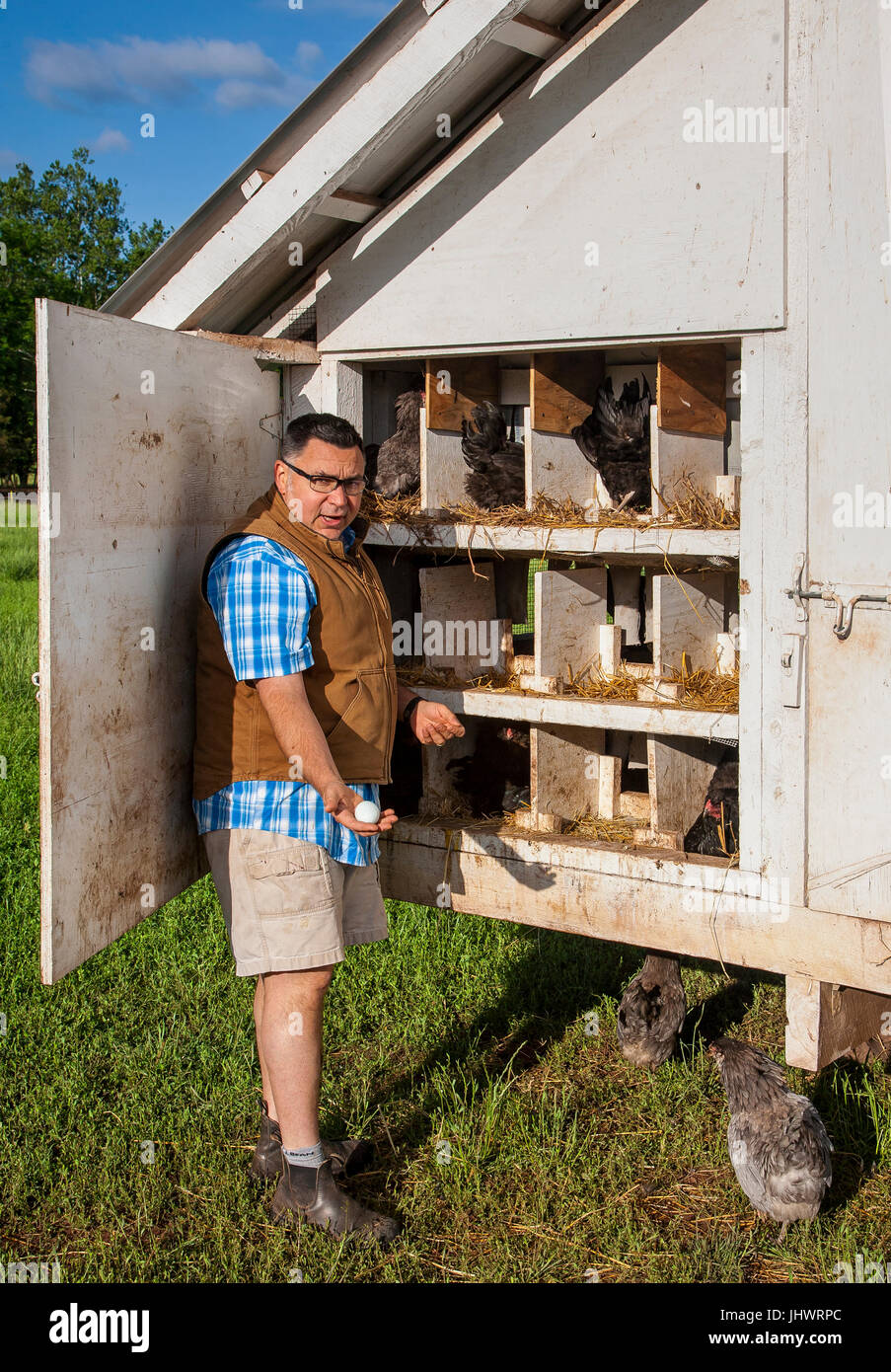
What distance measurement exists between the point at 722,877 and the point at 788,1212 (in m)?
0.95

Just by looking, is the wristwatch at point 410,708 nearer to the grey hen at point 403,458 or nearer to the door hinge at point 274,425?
the grey hen at point 403,458

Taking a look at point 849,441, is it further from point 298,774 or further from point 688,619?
point 298,774

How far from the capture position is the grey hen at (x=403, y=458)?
13.5ft

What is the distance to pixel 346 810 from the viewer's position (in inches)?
119

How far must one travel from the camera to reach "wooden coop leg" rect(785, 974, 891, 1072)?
3.26 meters

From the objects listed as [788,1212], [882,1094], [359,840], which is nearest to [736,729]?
[359,840]

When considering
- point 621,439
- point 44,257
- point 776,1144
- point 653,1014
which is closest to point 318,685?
point 621,439

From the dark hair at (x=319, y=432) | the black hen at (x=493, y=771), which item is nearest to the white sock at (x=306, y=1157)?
the black hen at (x=493, y=771)

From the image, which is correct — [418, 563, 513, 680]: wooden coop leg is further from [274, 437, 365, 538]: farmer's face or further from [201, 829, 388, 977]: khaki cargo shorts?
[201, 829, 388, 977]: khaki cargo shorts

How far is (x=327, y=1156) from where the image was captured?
3301 mm

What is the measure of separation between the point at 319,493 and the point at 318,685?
542 mm

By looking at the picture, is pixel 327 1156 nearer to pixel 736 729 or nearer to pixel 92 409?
pixel 736 729

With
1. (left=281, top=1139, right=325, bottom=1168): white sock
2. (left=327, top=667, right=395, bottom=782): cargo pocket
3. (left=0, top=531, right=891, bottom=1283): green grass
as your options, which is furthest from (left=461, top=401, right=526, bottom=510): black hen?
(left=281, top=1139, right=325, bottom=1168): white sock

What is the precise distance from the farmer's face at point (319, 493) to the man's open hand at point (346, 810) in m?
0.77
